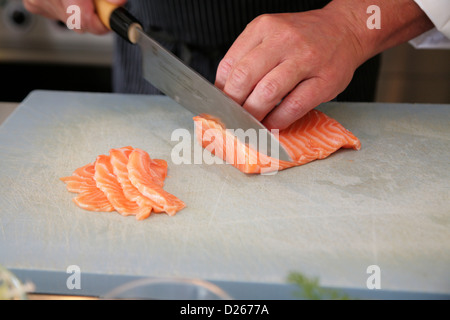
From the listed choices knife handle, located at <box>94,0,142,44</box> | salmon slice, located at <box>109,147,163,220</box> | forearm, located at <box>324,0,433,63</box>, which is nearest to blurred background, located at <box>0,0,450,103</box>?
knife handle, located at <box>94,0,142,44</box>

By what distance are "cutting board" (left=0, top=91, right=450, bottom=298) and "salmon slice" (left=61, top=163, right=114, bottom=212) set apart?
1.5 inches

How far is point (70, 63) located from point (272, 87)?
3197 millimetres

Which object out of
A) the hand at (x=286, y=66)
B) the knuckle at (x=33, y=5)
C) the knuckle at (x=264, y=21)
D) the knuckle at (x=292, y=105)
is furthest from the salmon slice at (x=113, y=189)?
the knuckle at (x=33, y=5)

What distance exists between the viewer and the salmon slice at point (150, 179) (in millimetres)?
1859

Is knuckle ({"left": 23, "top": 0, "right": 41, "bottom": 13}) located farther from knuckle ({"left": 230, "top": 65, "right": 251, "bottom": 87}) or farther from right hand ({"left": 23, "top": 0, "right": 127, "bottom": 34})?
knuckle ({"left": 230, "top": 65, "right": 251, "bottom": 87})

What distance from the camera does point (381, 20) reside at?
235cm

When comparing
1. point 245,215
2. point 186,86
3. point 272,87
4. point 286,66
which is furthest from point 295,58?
point 245,215

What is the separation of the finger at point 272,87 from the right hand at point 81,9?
0.94 meters

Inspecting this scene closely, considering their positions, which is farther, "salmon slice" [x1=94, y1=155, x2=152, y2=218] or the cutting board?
"salmon slice" [x1=94, y1=155, x2=152, y2=218]

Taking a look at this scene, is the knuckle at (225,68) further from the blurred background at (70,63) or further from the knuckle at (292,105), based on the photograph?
the blurred background at (70,63)

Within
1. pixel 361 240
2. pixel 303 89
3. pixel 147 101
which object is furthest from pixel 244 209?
pixel 147 101

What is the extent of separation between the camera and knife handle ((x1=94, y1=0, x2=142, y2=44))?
2.37 meters

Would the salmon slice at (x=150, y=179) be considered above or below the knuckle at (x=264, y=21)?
below

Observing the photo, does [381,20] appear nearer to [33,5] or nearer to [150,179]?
[150,179]
